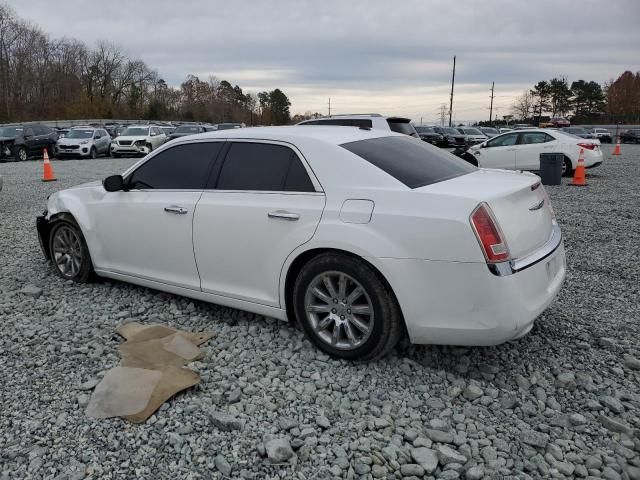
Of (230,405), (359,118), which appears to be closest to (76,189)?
(230,405)

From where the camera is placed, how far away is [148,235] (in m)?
4.43

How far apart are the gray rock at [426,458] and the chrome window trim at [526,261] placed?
3.37ft

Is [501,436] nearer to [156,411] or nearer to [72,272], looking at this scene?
[156,411]

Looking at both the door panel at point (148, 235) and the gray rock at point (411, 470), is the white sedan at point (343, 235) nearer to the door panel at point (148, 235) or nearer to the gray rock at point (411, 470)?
the door panel at point (148, 235)

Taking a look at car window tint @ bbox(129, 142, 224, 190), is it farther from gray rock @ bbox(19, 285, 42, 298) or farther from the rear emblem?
the rear emblem

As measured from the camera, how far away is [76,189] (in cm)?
520

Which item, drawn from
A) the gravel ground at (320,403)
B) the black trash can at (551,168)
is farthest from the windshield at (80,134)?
the gravel ground at (320,403)

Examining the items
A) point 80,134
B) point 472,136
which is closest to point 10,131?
point 80,134

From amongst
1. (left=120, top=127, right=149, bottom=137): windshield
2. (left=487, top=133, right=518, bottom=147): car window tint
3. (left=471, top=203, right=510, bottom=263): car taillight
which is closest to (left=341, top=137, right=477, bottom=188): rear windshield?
(left=471, top=203, right=510, bottom=263): car taillight

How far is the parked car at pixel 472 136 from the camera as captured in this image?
33.4 m

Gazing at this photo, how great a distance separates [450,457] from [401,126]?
33.7 ft

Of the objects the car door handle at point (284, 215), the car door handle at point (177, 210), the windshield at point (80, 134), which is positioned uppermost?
the car door handle at point (284, 215)

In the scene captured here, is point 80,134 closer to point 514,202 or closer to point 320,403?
point 320,403

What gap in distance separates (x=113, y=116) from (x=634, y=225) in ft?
238
